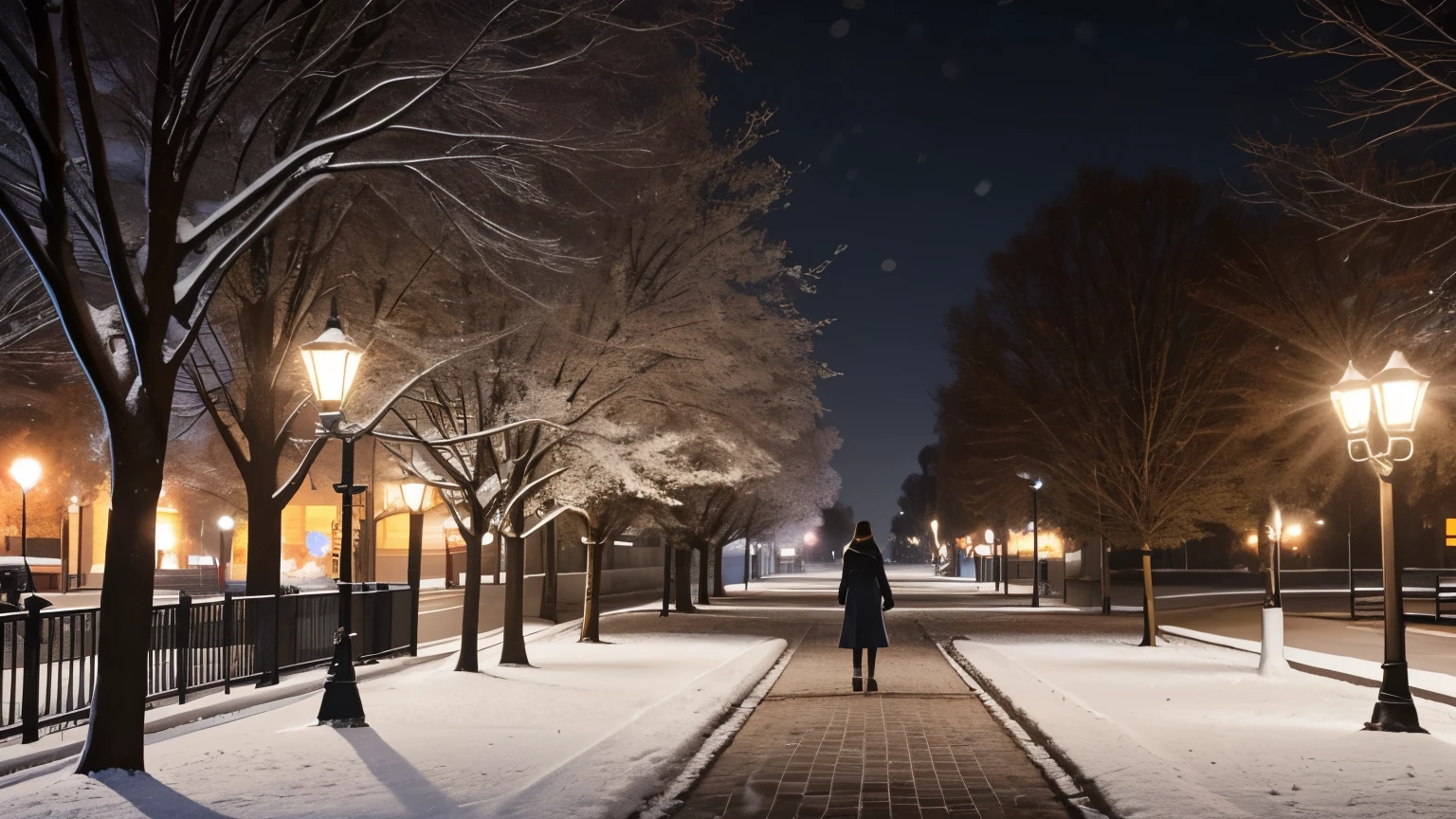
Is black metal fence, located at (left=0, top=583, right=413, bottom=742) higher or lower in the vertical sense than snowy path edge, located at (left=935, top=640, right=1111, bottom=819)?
higher

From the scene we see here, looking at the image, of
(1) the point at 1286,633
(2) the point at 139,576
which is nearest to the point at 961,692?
(2) the point at 139,576

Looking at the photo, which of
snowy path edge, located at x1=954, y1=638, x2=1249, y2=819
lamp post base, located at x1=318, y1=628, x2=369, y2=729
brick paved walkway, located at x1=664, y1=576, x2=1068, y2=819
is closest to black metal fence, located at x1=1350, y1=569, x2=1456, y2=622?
snowy path edge, located at x1=954, y1=638, x2=1249, y2=819

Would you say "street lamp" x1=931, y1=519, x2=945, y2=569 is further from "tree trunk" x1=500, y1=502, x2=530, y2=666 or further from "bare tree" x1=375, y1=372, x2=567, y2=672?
"bare tree" x1=375, y1=372, x2=567, y2=672

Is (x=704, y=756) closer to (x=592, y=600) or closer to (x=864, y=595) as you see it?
(x=864, y=595)

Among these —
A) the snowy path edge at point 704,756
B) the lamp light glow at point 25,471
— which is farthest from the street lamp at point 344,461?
the lamp light glow at point 25,471

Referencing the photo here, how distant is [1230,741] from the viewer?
37.7 ft

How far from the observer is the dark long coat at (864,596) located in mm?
15930

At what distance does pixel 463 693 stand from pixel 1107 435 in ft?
56.5

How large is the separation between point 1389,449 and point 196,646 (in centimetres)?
1368

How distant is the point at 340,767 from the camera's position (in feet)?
33.3

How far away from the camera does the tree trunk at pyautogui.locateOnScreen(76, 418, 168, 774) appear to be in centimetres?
945

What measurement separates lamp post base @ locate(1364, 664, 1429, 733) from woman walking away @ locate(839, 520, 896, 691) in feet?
18.0

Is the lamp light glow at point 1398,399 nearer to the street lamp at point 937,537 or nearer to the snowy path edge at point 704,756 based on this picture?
the snowy path edge at point 704,756

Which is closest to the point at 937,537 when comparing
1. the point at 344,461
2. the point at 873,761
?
the point at 344,461
